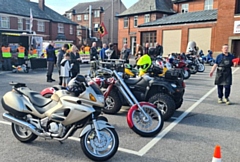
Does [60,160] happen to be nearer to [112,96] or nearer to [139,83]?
[112,96]

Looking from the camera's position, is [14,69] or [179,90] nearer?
[179,90]

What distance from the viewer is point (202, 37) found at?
28.0 metres

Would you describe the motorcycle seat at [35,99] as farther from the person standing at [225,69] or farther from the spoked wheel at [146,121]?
the person standing at [225,69]

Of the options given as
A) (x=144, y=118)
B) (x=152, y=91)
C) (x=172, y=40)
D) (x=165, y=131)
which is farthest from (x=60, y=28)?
(x=144, y=118)

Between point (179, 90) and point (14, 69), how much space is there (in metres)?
12.4

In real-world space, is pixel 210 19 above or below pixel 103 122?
above

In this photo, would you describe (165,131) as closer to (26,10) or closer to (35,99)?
(35,99)

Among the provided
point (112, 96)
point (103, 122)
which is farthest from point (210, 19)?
point (103, 122)

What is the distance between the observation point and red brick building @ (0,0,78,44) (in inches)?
1265

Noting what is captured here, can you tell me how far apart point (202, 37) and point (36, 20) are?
23422 millimetres

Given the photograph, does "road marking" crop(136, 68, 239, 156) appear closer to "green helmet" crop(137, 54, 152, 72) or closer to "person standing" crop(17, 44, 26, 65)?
"green helmet" crop(137, 54, 152, 72)

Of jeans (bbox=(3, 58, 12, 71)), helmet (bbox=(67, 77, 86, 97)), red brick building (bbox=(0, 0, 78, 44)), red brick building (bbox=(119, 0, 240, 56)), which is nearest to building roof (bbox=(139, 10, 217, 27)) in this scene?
red brick building (bbox=(119, 0, 240, 56))

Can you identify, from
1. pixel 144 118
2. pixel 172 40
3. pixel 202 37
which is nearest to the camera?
pixel 144 118

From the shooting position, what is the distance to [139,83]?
630 cm
